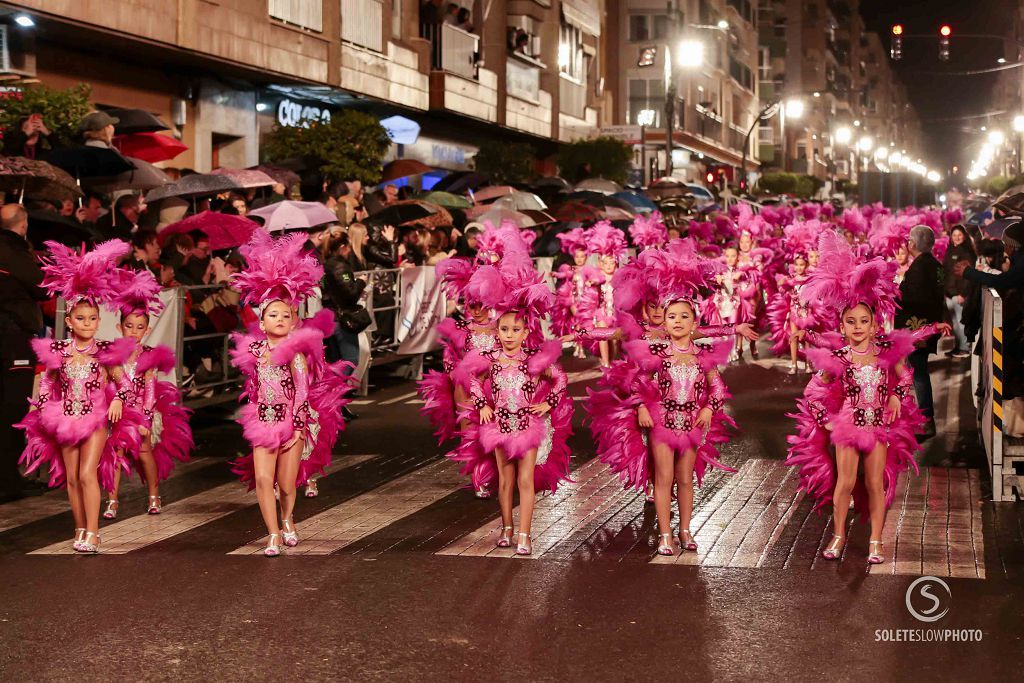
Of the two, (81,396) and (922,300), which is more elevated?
(922,300)

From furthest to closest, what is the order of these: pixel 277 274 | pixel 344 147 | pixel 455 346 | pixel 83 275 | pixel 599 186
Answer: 1. pixel 599 186
2. pixel 344 147
3. pixel 455 346
4. pixel 83 275
5. pixel 277 274

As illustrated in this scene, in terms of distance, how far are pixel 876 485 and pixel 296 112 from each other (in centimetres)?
2438

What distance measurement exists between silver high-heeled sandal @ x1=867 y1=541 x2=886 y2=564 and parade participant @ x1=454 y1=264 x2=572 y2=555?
192cm

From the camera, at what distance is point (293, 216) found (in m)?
16.4

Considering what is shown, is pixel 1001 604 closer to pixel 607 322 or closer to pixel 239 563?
pixel 239 563

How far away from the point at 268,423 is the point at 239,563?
2.70ft

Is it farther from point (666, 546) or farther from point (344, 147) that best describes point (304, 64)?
point (666, 546)

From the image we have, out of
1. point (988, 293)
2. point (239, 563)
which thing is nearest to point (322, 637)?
point (239, 563)

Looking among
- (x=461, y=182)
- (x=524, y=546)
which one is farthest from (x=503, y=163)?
(x=524, y=546)

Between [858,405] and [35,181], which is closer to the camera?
[858,405]

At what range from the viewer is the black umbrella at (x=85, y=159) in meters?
16.4

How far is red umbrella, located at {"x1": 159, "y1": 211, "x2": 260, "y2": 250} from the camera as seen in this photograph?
15.8 meters

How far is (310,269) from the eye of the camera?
929 cm

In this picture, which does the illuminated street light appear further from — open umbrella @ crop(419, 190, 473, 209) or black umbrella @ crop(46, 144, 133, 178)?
black umbrella @ crop(46, 144, 133, 178)
